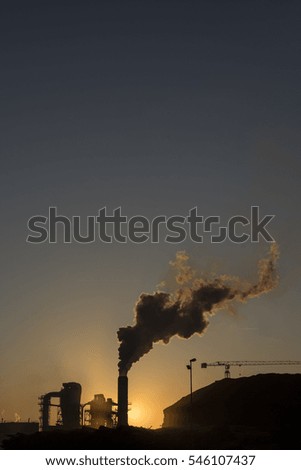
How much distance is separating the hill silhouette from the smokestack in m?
9.36

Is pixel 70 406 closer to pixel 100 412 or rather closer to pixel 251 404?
pixel 100 412

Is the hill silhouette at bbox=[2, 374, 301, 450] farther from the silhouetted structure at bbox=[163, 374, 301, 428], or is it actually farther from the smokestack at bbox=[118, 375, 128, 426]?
the smokestack at bbox=[118, 375, 128, 426]

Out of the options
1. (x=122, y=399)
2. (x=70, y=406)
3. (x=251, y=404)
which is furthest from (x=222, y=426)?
(x=70, y=406)

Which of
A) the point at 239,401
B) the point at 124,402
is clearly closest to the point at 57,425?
the point at 124,402

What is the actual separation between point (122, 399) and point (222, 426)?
3463cm

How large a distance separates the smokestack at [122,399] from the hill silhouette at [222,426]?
936cm

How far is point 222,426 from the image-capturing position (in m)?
67.2

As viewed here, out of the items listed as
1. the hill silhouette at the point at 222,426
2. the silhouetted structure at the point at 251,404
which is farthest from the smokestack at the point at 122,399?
the silhouetted structure at the point at 251,404

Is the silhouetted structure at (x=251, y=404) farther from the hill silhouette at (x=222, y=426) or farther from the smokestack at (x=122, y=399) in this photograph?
the smokestack at (x=122, y=399)

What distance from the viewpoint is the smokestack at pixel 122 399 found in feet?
316

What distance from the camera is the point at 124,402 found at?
98938 millimetres
